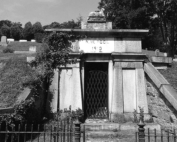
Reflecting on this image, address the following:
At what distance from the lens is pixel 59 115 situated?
7.18 metres

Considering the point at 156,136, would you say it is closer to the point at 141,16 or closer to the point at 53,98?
the point at 53,98

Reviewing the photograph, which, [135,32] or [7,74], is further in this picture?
[135,32]

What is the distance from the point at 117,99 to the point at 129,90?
0.62 meters

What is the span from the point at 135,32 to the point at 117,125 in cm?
371

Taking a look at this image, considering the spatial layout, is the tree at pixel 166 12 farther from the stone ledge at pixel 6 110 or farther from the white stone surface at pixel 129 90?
the stone ledge at pixel 6 110

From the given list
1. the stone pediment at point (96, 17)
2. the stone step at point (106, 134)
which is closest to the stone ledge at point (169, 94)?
the stone step at point (106, 134)

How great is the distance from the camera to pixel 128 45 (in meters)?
7.73

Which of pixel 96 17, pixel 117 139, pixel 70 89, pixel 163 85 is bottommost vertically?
pixel 117 139

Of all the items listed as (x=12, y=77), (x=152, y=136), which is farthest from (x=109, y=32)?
(x=152, y=136)

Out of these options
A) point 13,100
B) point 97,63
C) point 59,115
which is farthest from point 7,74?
point 97,63

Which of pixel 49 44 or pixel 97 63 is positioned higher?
pixel 49 44

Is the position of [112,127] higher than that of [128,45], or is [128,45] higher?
[128,45]

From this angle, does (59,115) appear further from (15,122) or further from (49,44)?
(49,44)

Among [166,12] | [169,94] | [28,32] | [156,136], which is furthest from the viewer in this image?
[28,32]
